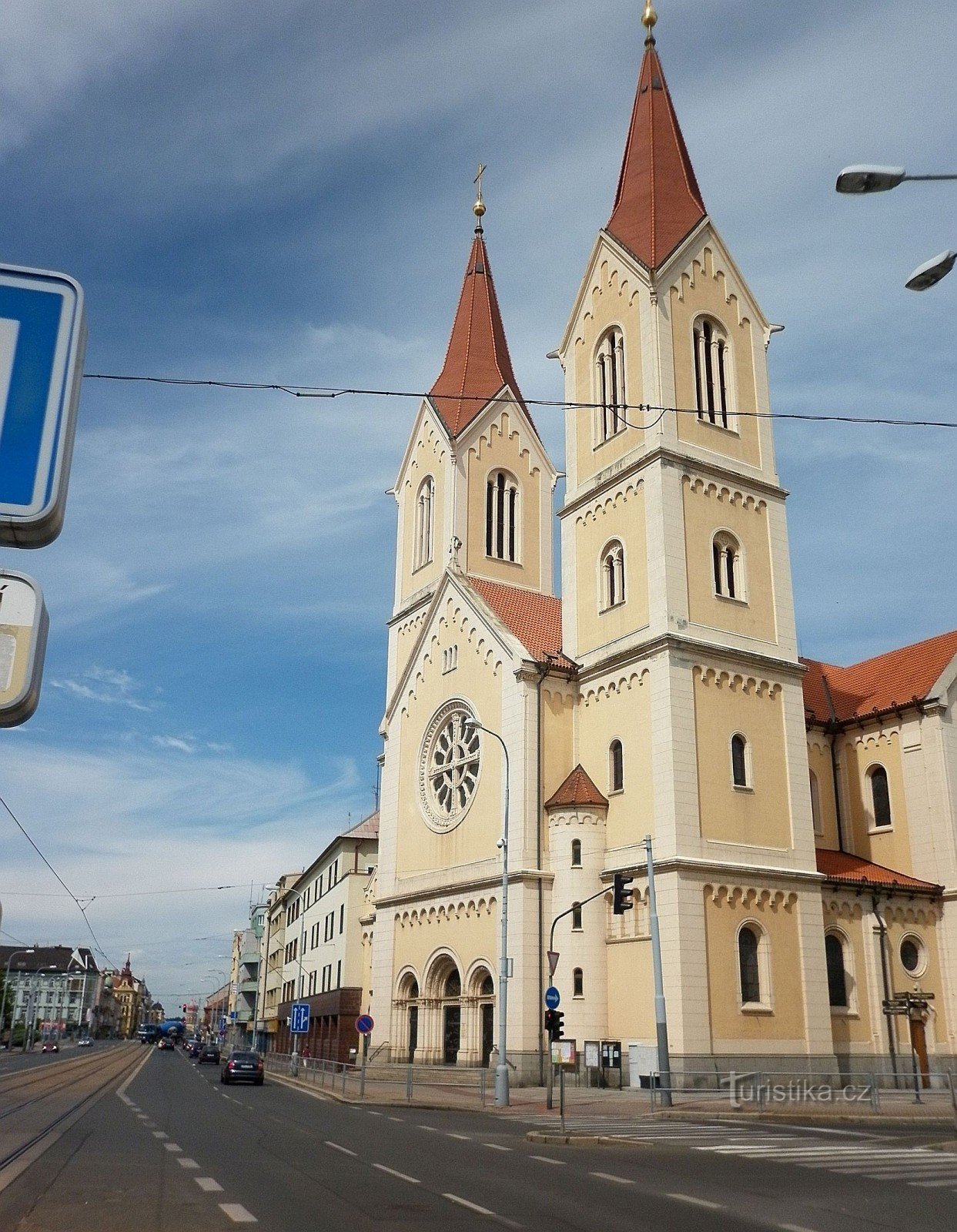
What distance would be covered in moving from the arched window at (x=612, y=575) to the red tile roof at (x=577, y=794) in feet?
19.6

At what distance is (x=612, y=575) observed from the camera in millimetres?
39219

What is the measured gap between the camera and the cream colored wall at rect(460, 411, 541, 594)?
163 feet

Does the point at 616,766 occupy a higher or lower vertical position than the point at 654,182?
lower

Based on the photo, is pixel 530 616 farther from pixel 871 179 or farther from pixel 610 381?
pixel 871 179

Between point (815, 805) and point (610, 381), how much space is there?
1804 cm

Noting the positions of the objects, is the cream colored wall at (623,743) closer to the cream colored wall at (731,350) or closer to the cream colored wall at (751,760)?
the cream colored wall at (751,760)

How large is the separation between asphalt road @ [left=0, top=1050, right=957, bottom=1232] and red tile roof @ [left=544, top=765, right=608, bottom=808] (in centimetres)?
1511

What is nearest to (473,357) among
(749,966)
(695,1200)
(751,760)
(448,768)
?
(448,768)

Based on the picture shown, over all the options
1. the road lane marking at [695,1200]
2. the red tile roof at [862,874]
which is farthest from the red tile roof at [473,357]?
the road lane marking at [695,1200]

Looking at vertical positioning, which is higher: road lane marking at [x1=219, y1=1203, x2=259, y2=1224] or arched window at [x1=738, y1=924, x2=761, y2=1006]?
arched window at [x1=738, y1=924, x2=761, y2=1006]

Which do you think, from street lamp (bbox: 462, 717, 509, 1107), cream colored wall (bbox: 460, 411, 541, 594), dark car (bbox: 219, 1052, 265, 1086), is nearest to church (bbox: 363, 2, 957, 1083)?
cream colored wall (bbox: 460, 411, 541, 594)

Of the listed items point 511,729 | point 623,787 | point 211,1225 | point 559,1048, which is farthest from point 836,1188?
point 511,729

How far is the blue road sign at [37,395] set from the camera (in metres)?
2.96

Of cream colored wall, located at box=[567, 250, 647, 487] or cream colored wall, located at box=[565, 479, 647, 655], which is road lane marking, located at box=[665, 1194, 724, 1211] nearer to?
cream colored wall, located at box=[565, 479, 647, 655]
